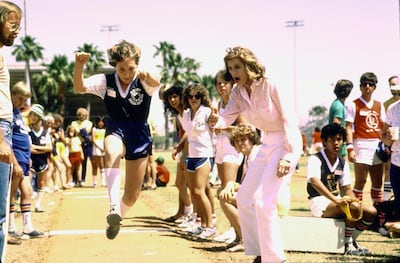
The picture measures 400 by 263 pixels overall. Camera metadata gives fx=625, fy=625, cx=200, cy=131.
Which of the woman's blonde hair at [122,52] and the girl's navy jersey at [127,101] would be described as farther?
the girl's navy jersey at [127,101]

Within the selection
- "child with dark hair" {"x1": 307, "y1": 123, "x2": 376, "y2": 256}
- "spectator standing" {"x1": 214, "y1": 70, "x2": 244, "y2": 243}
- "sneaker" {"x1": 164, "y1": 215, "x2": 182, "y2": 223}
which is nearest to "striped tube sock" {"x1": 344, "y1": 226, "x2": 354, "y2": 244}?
"child with dark hair" {"x1": 307, "y1": 123, "x2": 376, "y2": 256}

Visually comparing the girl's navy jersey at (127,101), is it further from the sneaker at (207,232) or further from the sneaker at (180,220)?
the sneaker at (180,220)

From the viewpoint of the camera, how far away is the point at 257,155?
5.50 meters

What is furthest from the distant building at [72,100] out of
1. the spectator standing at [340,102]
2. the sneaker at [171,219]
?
the spectator standing at [340,102]

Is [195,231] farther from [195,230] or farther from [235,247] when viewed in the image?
[235,247]

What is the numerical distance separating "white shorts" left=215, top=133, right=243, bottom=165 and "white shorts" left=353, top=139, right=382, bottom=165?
213 cm

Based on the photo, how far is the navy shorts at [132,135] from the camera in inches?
234

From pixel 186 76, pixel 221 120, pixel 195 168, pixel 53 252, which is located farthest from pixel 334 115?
pixel 186 76

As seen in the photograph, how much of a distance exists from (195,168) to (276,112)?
2888 mm

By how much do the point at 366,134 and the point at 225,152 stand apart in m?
2.49

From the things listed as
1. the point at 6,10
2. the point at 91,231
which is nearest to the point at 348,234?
the point at 91,231

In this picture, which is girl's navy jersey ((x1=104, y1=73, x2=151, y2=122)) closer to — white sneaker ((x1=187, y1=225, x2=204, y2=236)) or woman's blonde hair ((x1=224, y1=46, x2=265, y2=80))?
woman's blonde hair ((x1=224, y1=46, x2=265, y2=80))

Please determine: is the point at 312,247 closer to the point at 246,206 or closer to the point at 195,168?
the point at 246,206

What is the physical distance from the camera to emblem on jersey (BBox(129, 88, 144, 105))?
19.2 feet
